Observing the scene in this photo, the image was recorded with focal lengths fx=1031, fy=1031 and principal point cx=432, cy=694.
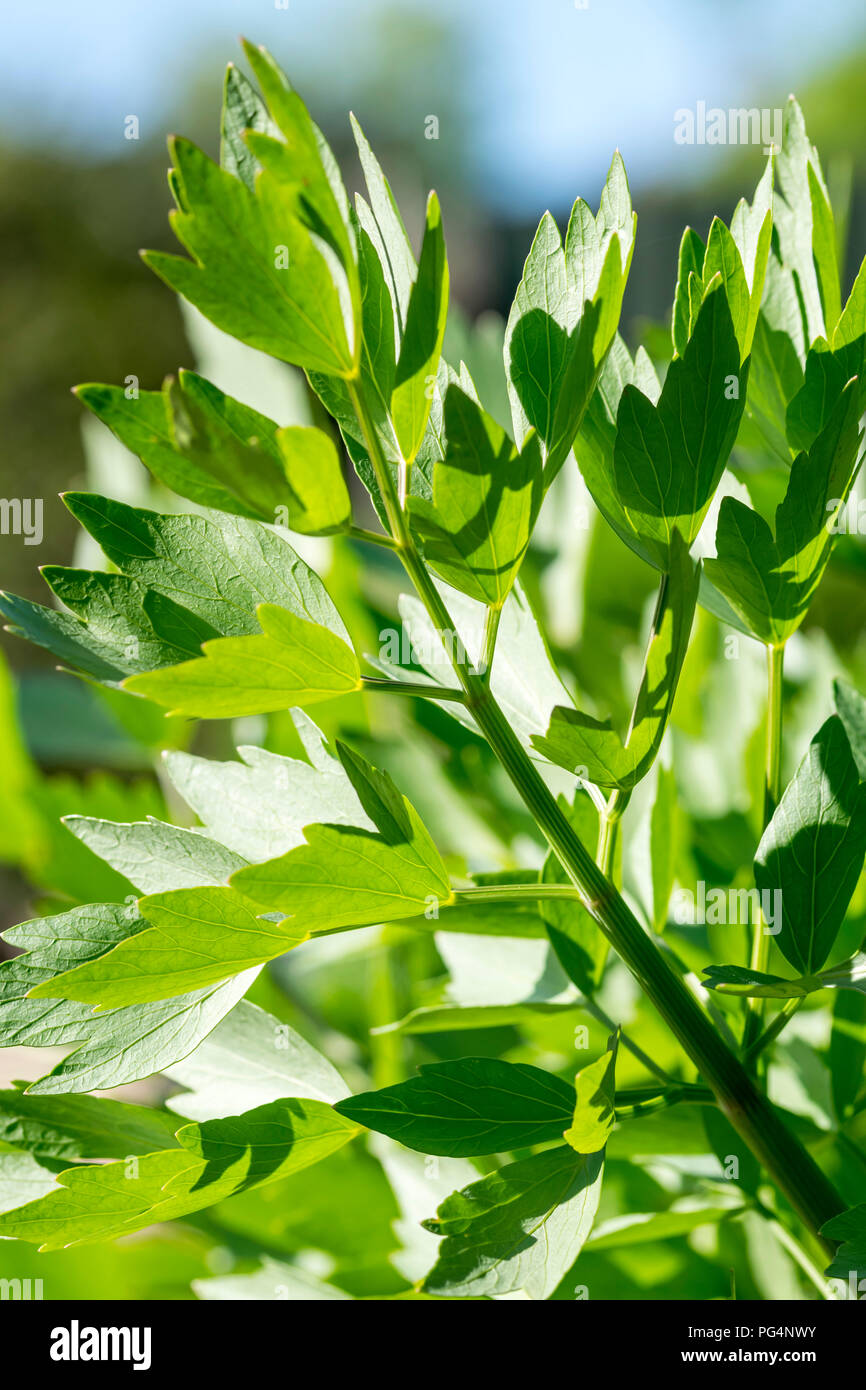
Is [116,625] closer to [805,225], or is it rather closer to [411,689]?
[411,689]

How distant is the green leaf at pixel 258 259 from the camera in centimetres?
13

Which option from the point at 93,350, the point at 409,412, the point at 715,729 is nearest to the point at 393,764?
the point at 715,729

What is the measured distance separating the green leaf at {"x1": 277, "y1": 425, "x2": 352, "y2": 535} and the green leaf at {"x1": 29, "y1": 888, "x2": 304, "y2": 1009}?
55 mm

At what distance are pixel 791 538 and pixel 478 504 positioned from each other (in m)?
0.05

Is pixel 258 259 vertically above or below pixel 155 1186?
above

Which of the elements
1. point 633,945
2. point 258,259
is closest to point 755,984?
point 633,945

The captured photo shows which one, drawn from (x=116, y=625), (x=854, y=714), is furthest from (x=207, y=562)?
(x=854, y=714)

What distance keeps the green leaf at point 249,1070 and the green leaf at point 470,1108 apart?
4 cm

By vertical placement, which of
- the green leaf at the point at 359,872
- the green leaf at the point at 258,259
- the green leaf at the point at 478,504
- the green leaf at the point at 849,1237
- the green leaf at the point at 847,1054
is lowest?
the green leaf at the point at 849,1237

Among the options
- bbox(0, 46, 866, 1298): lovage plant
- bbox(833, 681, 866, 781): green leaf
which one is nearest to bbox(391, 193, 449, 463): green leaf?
bbox(0, 46, 866, 1298): lovage plant

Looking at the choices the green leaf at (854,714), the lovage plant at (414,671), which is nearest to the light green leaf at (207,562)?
the lovage plant at (414,671)

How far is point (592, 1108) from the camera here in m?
0.15

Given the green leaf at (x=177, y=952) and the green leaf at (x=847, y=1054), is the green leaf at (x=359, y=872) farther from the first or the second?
the green leaf at (x=847, y=1054)
